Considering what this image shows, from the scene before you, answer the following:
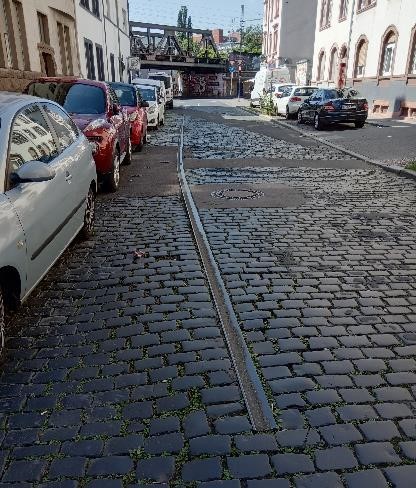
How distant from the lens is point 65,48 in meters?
21.8

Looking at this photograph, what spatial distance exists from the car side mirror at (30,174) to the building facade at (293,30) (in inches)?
2020

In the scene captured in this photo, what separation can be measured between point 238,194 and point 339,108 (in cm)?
1367

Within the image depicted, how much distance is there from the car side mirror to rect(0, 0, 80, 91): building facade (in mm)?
12986

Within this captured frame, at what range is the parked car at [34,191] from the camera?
3.32 metres

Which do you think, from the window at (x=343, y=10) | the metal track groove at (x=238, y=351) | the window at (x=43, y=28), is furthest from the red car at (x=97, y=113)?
the window at (x=343, y=10)

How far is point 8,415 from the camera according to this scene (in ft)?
9.18

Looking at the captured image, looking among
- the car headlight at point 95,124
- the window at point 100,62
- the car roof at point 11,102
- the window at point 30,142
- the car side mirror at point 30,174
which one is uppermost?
the window at point 100,62

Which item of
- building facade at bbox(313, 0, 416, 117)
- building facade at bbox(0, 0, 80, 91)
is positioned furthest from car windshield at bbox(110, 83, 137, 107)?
building facade at bbox(313, 0, 416, 117)

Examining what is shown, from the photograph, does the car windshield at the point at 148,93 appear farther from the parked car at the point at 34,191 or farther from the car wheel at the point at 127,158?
the parked car at the point at 34,191

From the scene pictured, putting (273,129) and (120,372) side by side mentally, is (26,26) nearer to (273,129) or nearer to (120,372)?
(273,129)

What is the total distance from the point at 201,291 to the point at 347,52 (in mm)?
31291

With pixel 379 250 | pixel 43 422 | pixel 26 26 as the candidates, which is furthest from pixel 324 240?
pixel 26 26

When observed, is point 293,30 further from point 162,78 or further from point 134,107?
→ point 134,107

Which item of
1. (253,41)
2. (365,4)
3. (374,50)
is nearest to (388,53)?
(374,50)
